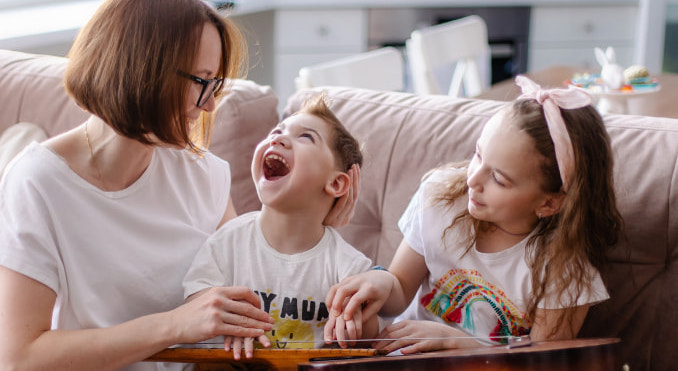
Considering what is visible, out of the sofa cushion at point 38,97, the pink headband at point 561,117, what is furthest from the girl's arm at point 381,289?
the sofa cushion at point 38,97

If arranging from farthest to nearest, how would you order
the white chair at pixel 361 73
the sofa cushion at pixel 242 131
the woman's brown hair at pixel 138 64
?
the white chair at pixel 361 73 → the sofa cushion at pixel 242 131 → the woman's brown hair at pixel 138 64

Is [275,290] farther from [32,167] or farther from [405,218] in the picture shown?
[32,167]

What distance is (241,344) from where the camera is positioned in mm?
1130

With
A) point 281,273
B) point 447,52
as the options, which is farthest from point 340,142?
point 447,52

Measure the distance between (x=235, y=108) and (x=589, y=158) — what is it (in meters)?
0.78

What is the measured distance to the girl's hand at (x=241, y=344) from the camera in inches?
43.5

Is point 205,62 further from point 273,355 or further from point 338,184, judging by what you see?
point 273,355

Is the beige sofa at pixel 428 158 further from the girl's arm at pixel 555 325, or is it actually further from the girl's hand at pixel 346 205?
the girl's hand at pixel 346 205

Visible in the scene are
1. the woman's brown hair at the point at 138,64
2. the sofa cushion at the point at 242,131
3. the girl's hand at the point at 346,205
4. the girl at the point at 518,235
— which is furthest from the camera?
the sofa cushion at the point at 242,131

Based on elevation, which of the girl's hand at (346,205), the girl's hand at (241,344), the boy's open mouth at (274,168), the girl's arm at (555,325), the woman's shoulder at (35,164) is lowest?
the girl's arm at (555,325)

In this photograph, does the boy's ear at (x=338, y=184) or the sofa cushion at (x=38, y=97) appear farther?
the sofa cushion at (x=38, y=97)

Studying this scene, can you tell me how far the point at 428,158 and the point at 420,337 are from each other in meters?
0.46

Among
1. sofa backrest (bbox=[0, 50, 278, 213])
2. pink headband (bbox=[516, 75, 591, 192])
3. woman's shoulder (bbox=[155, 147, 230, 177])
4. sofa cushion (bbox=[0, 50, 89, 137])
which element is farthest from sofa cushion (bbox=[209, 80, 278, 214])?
pink headband (bbox=[516, 75, 591, 192])

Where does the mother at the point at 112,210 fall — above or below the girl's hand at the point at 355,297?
above
